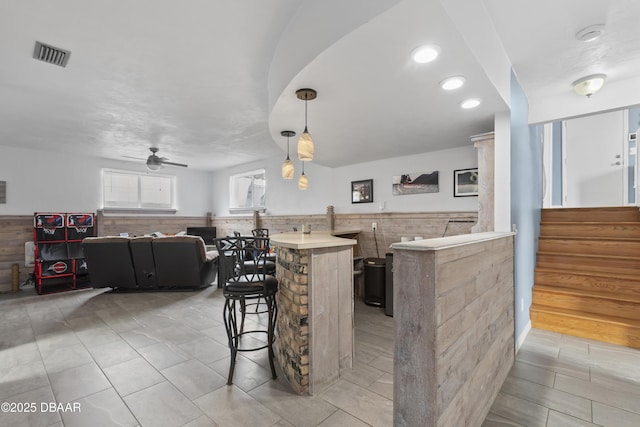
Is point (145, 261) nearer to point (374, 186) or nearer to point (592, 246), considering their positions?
point (374, 186)

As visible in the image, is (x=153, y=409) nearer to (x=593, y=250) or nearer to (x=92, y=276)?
(x=92, y=276)

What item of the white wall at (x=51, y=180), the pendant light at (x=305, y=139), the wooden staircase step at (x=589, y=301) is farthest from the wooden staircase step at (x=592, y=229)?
the white wall at (x=51, y=180)

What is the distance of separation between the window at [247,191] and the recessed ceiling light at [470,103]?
201 inches

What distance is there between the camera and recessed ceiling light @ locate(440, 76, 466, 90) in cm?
214

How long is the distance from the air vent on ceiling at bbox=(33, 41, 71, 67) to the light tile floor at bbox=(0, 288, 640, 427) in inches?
105

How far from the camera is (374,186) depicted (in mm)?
5027

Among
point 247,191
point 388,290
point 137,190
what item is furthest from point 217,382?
point 137,190

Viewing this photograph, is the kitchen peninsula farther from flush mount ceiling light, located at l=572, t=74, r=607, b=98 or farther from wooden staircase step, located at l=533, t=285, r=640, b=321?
flush mount ceiling light, located at l=572, t=74, r=607, b=98

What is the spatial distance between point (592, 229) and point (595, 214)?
1.49 ft

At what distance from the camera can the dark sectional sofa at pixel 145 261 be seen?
467 cm

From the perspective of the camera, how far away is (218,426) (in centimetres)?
175

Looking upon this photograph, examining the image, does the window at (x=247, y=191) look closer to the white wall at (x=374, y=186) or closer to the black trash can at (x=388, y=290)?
the white wall at (x=374, y=186)

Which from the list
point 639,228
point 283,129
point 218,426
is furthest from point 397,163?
point 218,426

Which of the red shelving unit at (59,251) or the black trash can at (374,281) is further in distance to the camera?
the red shelving unit at (59,251)
